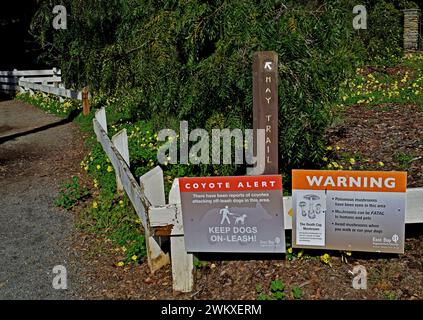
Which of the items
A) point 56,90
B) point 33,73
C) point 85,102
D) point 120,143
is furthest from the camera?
point 33,73

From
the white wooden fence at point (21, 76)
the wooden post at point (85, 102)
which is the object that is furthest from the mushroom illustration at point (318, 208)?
the white wooden fence at point (21, 76)

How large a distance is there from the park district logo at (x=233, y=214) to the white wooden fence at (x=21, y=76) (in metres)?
16.0

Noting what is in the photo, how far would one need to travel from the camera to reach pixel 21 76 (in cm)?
1948

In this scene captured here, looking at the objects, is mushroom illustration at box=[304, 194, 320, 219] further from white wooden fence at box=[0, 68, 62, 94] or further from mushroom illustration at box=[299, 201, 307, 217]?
white wooden fence at box=[0, 68, 62, 94]

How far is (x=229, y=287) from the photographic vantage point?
4.23 metres

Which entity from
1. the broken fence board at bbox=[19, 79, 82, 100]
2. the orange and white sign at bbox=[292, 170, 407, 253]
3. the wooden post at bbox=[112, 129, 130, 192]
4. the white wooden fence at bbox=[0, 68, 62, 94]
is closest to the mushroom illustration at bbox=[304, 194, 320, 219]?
the orange and white sign at bbox=[292, 170, 407, 253]

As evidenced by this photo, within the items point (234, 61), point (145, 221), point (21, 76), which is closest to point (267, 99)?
point (234, 61)

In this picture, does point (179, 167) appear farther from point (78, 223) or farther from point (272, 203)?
point (272, 203)

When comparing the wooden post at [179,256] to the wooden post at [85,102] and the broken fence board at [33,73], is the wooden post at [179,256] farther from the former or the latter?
the broken fence board at [33,73]

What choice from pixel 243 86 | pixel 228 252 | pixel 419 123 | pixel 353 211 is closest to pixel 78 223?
pixel 228 252

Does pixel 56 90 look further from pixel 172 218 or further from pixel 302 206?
pixel 302 206

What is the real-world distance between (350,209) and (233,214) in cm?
103

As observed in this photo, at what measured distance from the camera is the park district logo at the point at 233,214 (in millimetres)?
4094

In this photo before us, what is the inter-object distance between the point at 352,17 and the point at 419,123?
3.64 m
